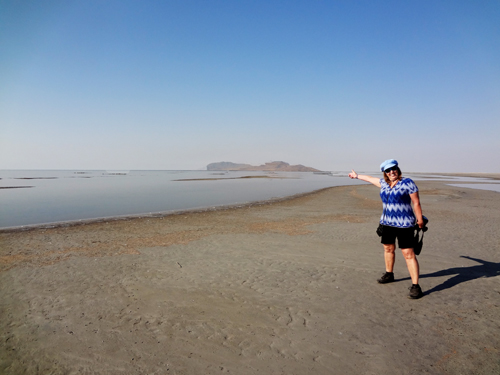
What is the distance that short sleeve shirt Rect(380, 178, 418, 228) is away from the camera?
458 cm

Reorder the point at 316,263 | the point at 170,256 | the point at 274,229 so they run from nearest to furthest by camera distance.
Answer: the point at 316,263 < the point at 170,256 < the point at 274,229

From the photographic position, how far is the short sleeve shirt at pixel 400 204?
458cm

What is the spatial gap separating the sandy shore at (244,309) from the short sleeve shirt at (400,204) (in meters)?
1.29

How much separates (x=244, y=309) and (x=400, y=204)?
2.97 m

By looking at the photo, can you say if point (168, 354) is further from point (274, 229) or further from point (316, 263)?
point (274, 229)

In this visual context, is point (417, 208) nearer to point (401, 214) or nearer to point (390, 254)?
point (401, 214)

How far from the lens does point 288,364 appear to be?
10.6 ft

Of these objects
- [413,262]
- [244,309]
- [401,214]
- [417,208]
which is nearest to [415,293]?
[413,262]

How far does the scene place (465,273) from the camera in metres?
6.09

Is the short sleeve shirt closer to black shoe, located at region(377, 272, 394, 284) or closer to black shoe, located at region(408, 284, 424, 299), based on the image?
black shoe, located at region(408, 284, 424, 299)

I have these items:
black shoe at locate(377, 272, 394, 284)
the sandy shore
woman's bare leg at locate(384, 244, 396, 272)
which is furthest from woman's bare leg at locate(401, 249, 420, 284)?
black shoe at locate(377, 272, 394, 284)

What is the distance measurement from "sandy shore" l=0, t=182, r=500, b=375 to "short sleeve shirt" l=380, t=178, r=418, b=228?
1.29 metres

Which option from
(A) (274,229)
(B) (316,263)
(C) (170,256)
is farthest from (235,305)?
(A) (274,229)

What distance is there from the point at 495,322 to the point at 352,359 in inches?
92.6
